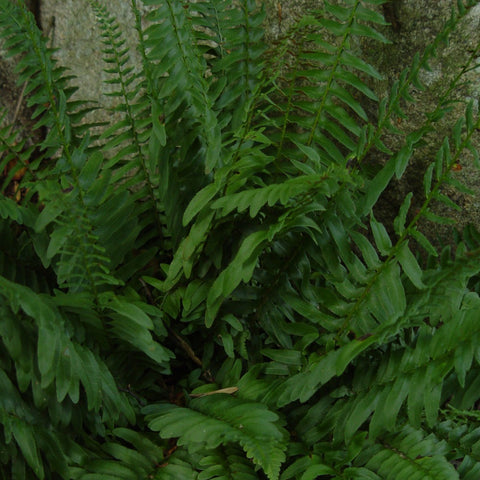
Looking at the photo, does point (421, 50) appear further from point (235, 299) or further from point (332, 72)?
point (235, 299)

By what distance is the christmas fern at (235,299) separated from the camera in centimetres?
152

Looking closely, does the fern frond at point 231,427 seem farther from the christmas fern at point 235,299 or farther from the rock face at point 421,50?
the rock face at point 421,50

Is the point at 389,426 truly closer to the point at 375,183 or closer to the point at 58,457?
the point at 375,183

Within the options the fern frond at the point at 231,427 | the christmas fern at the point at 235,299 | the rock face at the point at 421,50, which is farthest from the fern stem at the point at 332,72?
the fern frond at the point at 231,427

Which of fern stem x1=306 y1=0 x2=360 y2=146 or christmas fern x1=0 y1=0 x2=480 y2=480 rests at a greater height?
fern stem x1=306 y1=0 x2=360 y2=146

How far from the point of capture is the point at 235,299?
1.96m

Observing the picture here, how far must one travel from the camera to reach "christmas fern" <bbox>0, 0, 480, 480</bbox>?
1.52 meters

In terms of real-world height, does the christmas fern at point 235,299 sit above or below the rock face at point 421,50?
below

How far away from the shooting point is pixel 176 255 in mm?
1860

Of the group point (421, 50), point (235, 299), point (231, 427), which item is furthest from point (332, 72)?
point (231, 427)

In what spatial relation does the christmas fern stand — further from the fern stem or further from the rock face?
the rock face

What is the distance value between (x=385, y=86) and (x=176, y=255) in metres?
0.98

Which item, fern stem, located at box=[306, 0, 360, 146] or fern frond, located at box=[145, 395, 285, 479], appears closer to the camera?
fern frond, located at box=[145, 395, 285, 479]

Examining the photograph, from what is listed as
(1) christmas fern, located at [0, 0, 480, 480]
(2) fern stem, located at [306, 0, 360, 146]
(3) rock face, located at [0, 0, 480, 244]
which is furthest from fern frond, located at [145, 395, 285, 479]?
(3) rock face, located at [0, 0, 480, 244]
